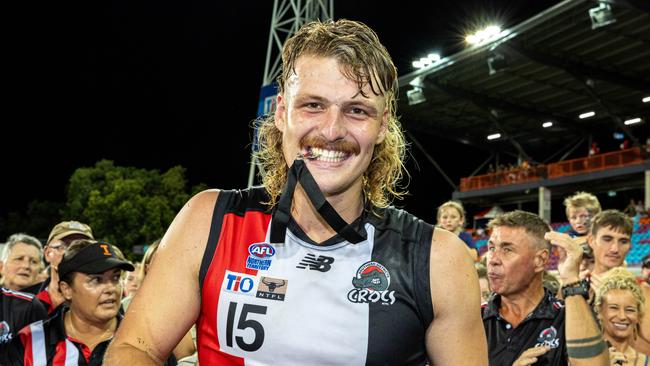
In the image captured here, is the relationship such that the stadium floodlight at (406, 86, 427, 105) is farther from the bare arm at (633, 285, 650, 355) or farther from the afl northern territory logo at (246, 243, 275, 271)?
the afl northern territory logo at (246, 243, 275, 271)

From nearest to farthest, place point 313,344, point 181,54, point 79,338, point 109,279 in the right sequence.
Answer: point 313,344 < point 79,338 < point 109,279 < point 181,54

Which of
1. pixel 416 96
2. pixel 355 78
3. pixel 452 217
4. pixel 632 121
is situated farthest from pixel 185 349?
pixel 632 121

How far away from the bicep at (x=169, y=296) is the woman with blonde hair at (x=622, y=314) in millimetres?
3503

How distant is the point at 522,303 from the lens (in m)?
4.06

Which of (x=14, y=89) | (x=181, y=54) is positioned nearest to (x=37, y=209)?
(x=14, y=89)

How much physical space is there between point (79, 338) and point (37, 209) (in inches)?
1704

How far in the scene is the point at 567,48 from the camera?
2156cm

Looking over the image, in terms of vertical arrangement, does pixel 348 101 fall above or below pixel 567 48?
below

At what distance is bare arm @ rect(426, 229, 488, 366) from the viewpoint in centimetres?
174

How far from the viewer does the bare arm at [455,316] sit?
1.74 meters

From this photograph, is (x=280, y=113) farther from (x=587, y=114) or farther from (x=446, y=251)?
(x=587, y=114)

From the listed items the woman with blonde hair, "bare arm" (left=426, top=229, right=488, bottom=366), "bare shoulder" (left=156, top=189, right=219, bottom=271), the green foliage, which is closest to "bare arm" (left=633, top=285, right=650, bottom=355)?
the woman with blonde hair

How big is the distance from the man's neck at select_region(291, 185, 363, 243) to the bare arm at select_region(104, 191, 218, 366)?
0.27m

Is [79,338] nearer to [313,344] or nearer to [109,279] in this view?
[109,279]
